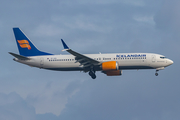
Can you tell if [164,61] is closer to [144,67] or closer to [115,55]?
[144,67]

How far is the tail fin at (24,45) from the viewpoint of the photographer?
6319cm

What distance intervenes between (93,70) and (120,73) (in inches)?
246

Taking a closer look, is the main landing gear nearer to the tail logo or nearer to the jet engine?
the jet engine

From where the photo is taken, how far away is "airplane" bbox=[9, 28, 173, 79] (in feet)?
188

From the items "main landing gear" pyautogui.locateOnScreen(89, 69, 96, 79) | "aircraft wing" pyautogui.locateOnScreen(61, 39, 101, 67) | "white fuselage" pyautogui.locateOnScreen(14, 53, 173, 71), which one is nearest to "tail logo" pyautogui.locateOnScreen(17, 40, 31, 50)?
"white fuselage" pyautogui.locateOnScreen(14, 53, 173, 71)

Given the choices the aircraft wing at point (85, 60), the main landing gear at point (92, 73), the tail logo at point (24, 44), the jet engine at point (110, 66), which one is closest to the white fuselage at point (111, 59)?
the aircraft wing at point (85, 60)

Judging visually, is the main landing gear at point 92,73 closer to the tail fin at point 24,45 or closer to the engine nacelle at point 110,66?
the engine nacelle at point 110,66

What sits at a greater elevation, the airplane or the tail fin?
the tail fin

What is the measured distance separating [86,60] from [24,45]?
1437 cm

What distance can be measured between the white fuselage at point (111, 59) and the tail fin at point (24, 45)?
160 centimetres

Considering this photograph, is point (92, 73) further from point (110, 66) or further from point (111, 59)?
point (110, 66)

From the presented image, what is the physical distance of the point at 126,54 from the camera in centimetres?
5825

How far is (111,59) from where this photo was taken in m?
58.4

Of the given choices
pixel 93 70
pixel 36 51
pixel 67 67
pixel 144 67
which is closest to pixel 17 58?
pixel 36 51
